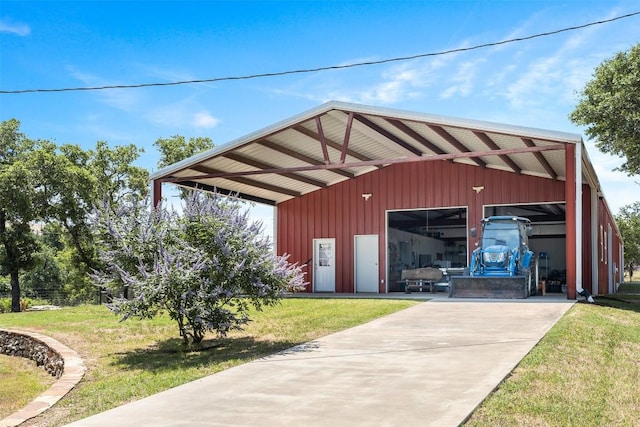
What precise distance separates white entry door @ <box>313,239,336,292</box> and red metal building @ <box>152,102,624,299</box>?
36mm

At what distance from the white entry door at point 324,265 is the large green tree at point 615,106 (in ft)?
29.0

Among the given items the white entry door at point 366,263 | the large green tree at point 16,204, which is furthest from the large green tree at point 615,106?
the large green tree at point 16,204

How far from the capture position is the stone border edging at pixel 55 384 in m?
5.86

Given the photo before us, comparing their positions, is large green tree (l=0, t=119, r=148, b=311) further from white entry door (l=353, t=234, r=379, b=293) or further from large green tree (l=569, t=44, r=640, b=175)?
large green tree (l=569, t=44, r=640, b=175)

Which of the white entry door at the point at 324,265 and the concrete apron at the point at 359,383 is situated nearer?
the concrete apron at the point at 359,383

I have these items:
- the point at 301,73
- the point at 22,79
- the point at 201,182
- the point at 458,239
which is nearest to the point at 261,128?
the point at 301,73

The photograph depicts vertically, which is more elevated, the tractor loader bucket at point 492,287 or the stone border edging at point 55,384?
the tractor loader bucket at point 492,287

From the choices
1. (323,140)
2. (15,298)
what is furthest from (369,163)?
(15,298)

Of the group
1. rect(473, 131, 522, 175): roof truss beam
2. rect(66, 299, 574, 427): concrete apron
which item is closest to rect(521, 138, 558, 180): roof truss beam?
rect(473, 131, 522, 175): roof truss beam

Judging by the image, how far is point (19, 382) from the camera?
959cm

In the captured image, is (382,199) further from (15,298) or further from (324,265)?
(15,298)

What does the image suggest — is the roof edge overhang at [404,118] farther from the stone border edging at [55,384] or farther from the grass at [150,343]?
the stone border edging at [55,384]

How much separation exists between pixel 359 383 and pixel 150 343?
212 inches

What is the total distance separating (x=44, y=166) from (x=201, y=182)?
10.9 metres
